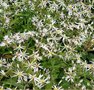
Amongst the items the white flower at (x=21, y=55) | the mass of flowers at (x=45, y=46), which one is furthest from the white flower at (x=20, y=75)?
the white flower at (x=21, y=55)

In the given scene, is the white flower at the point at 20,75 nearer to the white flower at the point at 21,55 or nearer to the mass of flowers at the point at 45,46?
the mass of flowers at the point at 45,46

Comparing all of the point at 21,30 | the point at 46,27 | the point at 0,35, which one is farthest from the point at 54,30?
the point at 0,35

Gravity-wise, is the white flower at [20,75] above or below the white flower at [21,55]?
below

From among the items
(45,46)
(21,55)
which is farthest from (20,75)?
(45,46)

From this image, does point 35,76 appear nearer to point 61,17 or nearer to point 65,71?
point 65,71

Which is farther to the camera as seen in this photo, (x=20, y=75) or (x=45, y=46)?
(x=45, y=46)

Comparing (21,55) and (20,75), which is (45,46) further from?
(20,75)

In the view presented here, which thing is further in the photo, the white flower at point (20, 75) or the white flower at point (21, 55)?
the white flower at point (21, 55)

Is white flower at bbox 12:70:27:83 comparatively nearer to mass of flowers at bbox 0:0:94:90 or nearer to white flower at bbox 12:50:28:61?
mass of flowers at bbox 0:0:94:90

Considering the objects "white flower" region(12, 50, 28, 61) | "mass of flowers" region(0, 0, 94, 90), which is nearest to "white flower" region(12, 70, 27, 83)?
"mass of flowers" region(0, 0, 94, 90)
